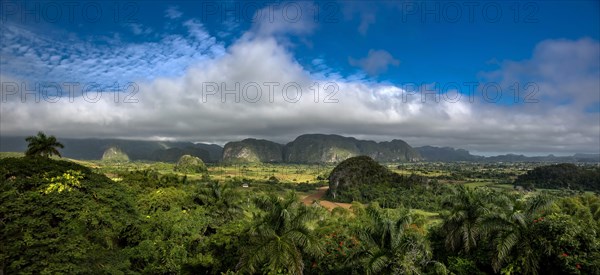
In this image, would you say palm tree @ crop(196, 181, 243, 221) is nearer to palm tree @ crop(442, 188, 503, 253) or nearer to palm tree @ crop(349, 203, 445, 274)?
palm tree @ crop(349, 203, 445, 274)

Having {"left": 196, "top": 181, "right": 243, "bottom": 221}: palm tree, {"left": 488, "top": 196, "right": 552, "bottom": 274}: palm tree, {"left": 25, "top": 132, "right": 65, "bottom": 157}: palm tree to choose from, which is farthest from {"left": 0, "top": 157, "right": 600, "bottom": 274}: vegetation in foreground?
{"left": 25, "top": 132, "right": 65, "bottom": 157}: palm tree

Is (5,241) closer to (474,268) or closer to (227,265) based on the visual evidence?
(227,265)

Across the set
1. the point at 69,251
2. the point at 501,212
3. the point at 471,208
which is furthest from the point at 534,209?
the point at 69,251

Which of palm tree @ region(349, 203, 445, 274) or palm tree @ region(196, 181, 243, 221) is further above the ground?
palm tree @ region(349, 203, 445, 274)

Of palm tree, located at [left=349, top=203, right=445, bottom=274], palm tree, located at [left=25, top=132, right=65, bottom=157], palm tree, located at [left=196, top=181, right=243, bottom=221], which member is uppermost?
palm tree, located at [left=25, top=132, right=65, bottom=157]

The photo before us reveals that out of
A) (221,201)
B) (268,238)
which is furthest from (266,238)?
(221,201)

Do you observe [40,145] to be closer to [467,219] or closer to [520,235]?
[467,219]
